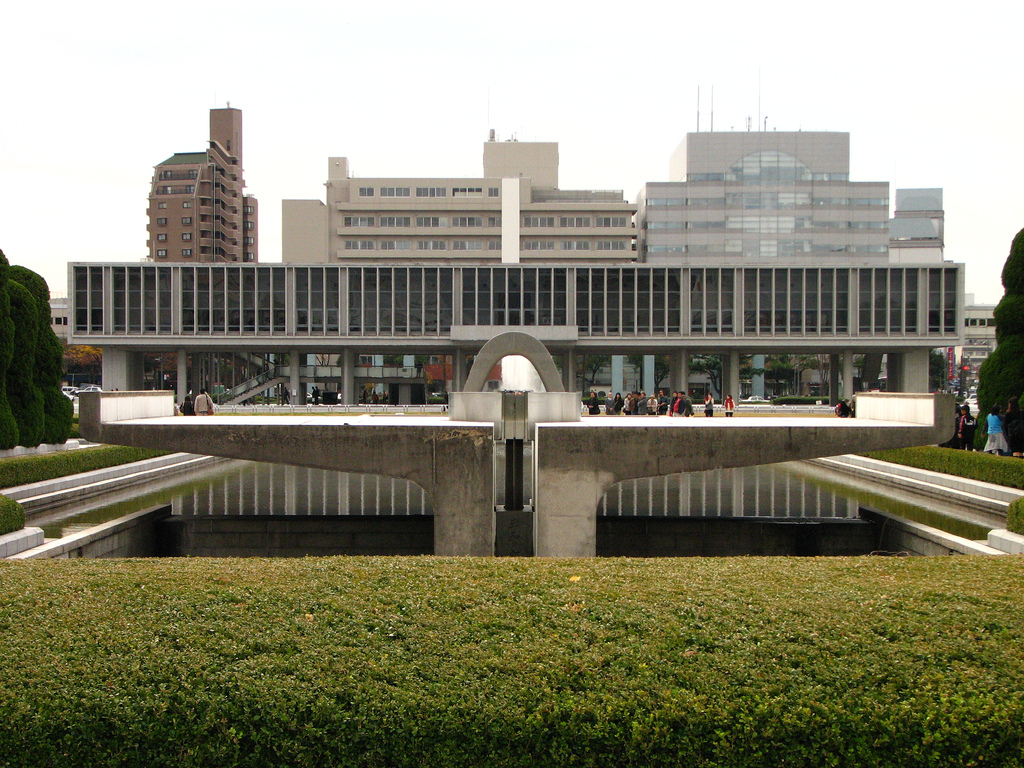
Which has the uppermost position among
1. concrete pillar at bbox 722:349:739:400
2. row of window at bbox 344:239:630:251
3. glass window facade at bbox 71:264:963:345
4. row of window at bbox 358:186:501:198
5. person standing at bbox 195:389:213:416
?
row of window at bbox 358:186:501:198

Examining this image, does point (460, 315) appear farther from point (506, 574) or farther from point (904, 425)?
point (506, 574)

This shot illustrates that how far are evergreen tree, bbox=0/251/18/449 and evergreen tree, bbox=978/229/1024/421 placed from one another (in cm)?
2838

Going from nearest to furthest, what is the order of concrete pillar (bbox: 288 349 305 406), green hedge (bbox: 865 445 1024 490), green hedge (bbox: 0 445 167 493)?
green hedge (bbox: 865 445 1024 490), green hedge (bbox: 0 445 167 493), concrete pillar (bbox: 288 349 305 406)

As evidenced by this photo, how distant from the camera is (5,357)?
72.7ft

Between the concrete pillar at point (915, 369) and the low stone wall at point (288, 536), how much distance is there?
54.6 metres

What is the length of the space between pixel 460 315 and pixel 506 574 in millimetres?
54319

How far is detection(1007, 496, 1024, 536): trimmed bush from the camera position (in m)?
13.2

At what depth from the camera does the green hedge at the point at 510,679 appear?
4.68 meters

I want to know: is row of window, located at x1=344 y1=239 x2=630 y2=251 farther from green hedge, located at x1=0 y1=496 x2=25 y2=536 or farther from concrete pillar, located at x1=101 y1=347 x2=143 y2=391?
green hedge, located at x1=0 y1=496 x2=25 y2=536

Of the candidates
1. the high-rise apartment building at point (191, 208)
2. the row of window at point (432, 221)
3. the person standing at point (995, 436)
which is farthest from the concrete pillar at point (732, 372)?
the high-rise apartment building at point (191, 208)

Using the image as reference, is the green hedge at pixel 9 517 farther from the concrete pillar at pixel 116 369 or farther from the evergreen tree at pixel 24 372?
the concrete pillar at pixel 116 369

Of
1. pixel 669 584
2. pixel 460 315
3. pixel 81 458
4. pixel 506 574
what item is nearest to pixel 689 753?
pixel 669 584

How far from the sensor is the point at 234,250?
108750mm

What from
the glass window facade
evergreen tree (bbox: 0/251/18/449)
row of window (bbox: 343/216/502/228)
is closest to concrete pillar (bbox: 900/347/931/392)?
the glass window facade
